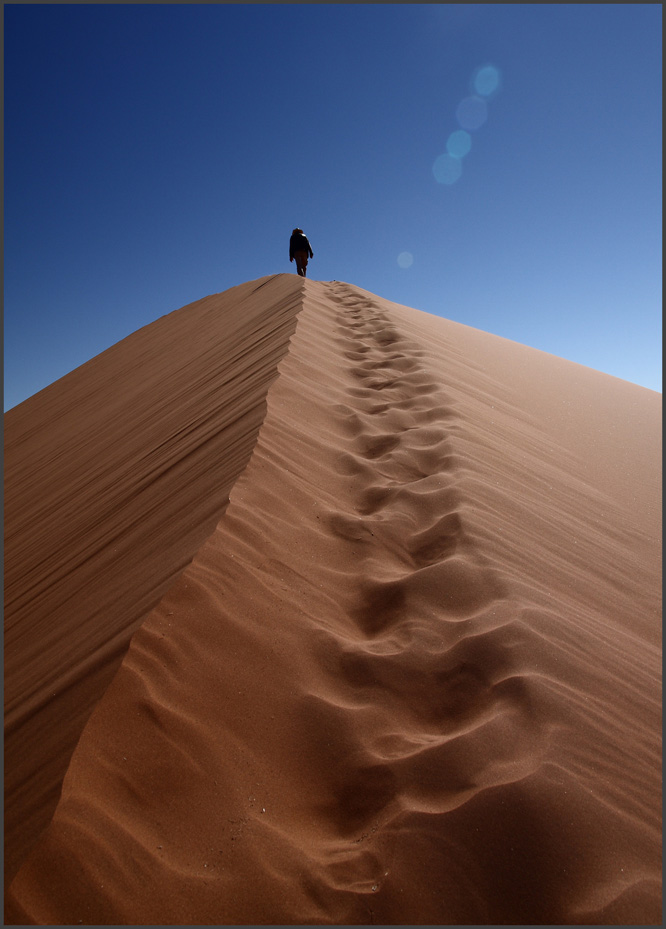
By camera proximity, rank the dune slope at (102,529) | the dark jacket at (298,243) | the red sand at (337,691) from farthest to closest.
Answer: the dark jacket at (298,243)
the dune slope at (102,529)
the red sand at (337,691)

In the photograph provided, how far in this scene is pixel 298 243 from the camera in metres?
11.7

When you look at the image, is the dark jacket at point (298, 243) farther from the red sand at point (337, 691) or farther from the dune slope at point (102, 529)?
the red sand at point (337, 691)

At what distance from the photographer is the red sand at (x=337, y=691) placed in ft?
3.58

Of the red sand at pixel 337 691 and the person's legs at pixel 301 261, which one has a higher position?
the person's legs at pixel 301 261

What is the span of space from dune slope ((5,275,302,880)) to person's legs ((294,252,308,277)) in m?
5.19

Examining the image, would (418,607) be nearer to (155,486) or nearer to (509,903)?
(509,903)

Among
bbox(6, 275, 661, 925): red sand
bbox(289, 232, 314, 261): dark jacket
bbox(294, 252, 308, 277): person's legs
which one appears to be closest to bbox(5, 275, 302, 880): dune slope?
bbox(6, 275, 661, 925): red sand

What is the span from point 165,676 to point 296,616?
0.48m

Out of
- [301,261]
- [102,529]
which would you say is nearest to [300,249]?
[301,261]

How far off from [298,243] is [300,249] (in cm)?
14

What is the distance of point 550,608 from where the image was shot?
6.13 feet

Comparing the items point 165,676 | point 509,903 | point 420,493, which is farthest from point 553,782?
point 420,493

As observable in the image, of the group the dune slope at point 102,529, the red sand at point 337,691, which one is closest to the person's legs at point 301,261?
the dune slope at point 102,529

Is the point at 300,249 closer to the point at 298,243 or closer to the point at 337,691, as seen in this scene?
the point at 298,243
